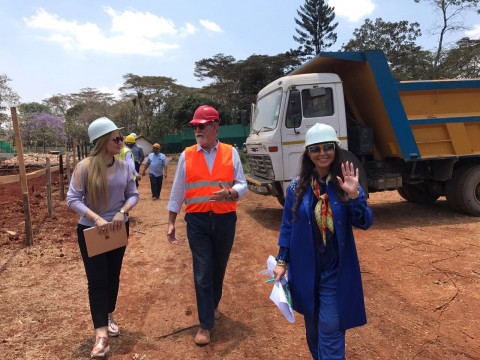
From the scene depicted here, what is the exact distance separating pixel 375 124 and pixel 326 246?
5897 mm

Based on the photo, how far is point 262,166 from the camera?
771cm

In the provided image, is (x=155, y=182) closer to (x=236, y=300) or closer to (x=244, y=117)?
(x=244, y=117)

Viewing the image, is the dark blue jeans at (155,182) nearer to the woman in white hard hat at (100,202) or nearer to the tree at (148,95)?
the woman in white hard hat at (100,202)

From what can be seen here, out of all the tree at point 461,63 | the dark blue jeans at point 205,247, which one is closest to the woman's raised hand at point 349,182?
the dark blue jeans at point 205,247

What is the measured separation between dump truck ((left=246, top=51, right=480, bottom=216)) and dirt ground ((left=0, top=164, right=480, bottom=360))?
108cm

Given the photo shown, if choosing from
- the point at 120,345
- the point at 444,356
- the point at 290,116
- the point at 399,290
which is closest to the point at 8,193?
the point at 290,116

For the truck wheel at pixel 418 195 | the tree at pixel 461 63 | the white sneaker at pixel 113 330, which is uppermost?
the tree at pixel 461 63

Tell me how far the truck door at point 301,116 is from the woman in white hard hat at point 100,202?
4.38 metres

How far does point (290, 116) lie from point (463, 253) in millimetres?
3383

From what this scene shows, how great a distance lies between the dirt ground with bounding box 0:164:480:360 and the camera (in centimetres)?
317

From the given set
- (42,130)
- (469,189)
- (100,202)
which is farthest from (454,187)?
(42,130)

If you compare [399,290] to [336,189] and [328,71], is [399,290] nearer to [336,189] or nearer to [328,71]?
[336,189]

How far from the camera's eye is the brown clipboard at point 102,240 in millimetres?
2914

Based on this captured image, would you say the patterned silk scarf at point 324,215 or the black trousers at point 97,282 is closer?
the patterned silk scarf at point 324,215
